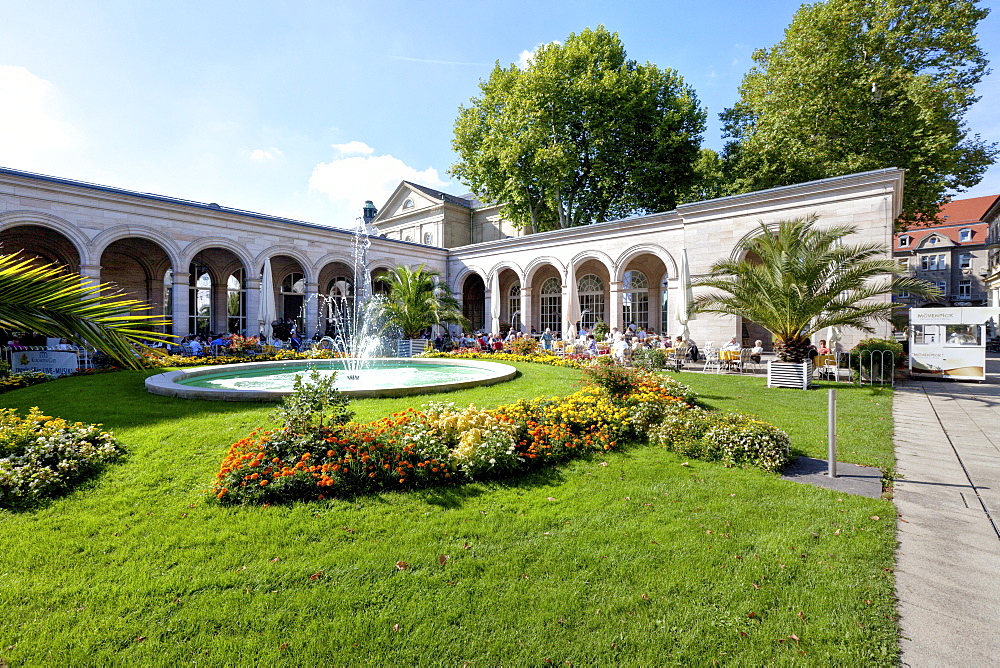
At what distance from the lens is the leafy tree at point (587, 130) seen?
25.6 meters

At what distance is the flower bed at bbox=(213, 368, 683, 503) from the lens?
438 cm

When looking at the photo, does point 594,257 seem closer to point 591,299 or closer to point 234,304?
point 591,299

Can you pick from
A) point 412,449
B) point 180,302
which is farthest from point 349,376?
point 180,302

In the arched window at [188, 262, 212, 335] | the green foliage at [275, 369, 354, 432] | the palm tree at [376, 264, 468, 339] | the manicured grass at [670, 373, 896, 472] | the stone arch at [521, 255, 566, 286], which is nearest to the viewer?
the green foliage at [275, 369, 354, 432]

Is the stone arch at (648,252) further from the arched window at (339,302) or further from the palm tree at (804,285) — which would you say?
the arched window at (339,302)

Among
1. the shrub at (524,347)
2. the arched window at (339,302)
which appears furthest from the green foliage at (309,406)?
the arched window at (339,302)

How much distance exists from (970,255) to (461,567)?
211 ft

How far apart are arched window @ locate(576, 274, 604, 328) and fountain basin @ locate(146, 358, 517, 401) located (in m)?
14.9

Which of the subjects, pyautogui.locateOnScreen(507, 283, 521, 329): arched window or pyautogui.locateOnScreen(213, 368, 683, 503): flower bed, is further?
pyautogui.locateOnScreen(507, 283, 521, 329): arched window

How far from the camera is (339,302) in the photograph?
29.1 meters

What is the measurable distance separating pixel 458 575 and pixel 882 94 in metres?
28.3

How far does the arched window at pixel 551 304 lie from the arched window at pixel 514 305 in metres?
1.50

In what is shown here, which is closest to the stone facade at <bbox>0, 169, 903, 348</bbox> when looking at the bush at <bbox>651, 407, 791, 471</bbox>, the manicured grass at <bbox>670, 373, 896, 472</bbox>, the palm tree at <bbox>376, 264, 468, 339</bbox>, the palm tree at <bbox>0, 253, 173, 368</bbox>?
the palm tree at <bbox>376, 264, 468, 339</bbox>

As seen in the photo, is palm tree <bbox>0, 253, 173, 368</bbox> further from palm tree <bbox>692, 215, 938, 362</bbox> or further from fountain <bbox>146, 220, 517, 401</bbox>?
palm tree <bbox>692, 215, 938, 362</bbox>
